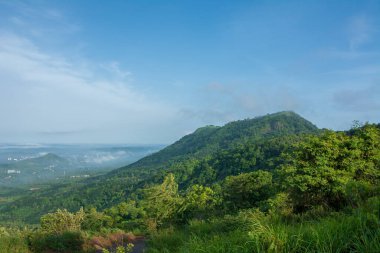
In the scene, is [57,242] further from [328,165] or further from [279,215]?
[328,165]

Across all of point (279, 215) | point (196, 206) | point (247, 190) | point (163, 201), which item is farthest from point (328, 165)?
point (163, 201)

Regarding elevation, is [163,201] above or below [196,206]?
above

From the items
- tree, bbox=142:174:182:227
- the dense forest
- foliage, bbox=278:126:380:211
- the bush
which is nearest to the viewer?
the dense forest

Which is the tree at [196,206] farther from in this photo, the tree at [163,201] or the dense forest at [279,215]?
the tree at [163,201]

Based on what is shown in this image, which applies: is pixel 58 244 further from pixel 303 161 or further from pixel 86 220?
pixel 86 220

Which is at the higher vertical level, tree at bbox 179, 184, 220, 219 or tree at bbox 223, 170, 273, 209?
tree at bbox 223, 170, 273, 209

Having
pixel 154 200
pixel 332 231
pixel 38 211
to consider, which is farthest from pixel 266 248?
pixel 38 211

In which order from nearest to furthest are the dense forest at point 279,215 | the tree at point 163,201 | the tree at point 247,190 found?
1. the dense forest at point 279,215
2. the tree at point 247,190
3. the tree at point 163,201

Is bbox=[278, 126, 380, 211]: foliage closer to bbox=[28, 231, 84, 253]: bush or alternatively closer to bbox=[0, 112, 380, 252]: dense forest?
bbox=[0, 112, 380, 252]: dense forest

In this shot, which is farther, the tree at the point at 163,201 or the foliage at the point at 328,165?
the tree at the point at 163,201

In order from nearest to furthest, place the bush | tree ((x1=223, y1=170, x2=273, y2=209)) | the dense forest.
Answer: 1. the dense forest
2. the bush
3. tree ((x1=223, y1=170, x2=273, y2=209))

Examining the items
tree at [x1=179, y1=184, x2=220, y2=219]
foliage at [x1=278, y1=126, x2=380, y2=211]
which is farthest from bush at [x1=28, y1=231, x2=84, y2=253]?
tree at [x1=179, y1=184, x2=220, y2=219]

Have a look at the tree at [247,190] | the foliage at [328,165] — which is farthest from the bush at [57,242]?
the tree at [247,190]

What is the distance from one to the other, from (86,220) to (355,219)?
1769 inches
